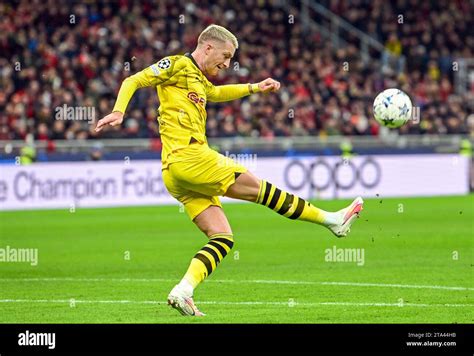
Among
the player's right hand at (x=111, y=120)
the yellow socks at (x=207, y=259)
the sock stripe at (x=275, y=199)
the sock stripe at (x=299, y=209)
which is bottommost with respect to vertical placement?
the yellow socks at (x=207, y=259)

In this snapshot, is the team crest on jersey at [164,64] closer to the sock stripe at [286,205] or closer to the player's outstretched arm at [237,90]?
the player's outstretched arm at [237,90]

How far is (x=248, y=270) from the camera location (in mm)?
14047

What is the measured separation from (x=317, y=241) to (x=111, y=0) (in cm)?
1595

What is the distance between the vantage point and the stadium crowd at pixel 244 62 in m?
28.1

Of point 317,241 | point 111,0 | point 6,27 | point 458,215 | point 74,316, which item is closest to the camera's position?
point 74,316

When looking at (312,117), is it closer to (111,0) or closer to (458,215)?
(111,0)

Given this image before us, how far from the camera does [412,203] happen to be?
2580 cm

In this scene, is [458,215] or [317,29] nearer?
[458,215]

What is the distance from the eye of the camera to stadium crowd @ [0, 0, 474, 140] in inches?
1105

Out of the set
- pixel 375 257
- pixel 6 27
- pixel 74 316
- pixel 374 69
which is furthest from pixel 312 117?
pixel 74 316

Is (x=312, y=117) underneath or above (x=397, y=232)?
above
